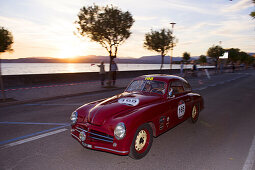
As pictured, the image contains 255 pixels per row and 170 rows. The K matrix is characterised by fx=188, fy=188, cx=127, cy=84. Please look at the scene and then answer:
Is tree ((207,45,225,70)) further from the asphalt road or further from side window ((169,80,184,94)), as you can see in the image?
side window ((169,80,184,94))

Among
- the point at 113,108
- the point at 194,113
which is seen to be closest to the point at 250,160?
the point at 194,113

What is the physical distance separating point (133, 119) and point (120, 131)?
336 mm

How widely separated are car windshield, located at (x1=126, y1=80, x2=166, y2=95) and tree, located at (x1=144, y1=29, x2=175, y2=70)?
26.2 m

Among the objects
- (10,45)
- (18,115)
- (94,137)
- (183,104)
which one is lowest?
(18,115)

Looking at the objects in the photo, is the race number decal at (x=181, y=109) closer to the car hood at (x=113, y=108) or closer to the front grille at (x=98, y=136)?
the car hood at (x=113, y=108)

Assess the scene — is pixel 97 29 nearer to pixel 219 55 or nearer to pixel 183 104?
pixel 183 104

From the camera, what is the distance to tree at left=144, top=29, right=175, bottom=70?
31312 mm

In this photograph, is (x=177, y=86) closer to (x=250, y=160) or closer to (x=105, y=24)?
(x=250, y=160)

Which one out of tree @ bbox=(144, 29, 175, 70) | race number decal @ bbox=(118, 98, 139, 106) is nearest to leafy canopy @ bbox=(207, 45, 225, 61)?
tree @ bbox=(144, 29, 175, 70)

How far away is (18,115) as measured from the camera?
23.6 ft

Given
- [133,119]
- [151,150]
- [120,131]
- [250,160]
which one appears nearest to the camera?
[120,131]

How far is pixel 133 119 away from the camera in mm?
3566

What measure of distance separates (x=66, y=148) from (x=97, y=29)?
11678 millimetres

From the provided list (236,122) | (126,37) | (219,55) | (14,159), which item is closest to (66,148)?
(14,159)
